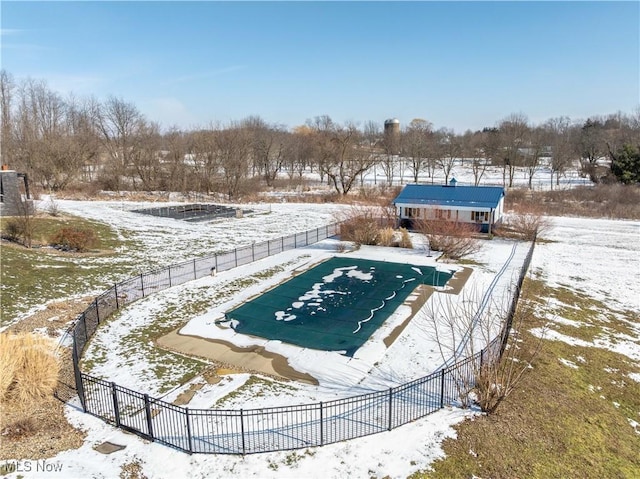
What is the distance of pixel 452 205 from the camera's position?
32.0m

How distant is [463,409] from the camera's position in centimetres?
1004

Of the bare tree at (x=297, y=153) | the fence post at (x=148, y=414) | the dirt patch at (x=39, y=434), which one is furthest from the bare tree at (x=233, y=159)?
the fence post at (x=148, y=414)

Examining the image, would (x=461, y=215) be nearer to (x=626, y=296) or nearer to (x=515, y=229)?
(x=515, y=229)

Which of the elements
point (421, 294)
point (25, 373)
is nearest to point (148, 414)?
point (25, 373)

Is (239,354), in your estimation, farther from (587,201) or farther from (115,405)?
(587,201)

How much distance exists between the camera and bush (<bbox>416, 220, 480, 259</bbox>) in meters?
24.5

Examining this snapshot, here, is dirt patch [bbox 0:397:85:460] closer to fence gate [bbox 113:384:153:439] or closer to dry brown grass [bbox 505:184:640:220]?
fence gate [bbox 113:384:153:439]

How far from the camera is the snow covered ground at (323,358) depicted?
809cm

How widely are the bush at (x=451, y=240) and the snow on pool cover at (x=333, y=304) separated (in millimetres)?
3045

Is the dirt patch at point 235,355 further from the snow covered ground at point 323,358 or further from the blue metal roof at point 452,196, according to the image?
the blue metal roof at point 452,196

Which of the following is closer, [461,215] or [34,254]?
[34,254]

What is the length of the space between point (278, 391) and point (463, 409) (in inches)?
179

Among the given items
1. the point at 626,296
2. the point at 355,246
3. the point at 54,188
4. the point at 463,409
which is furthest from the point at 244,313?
the point at 54,188

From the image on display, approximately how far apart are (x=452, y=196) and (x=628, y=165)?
34604 millimetres
